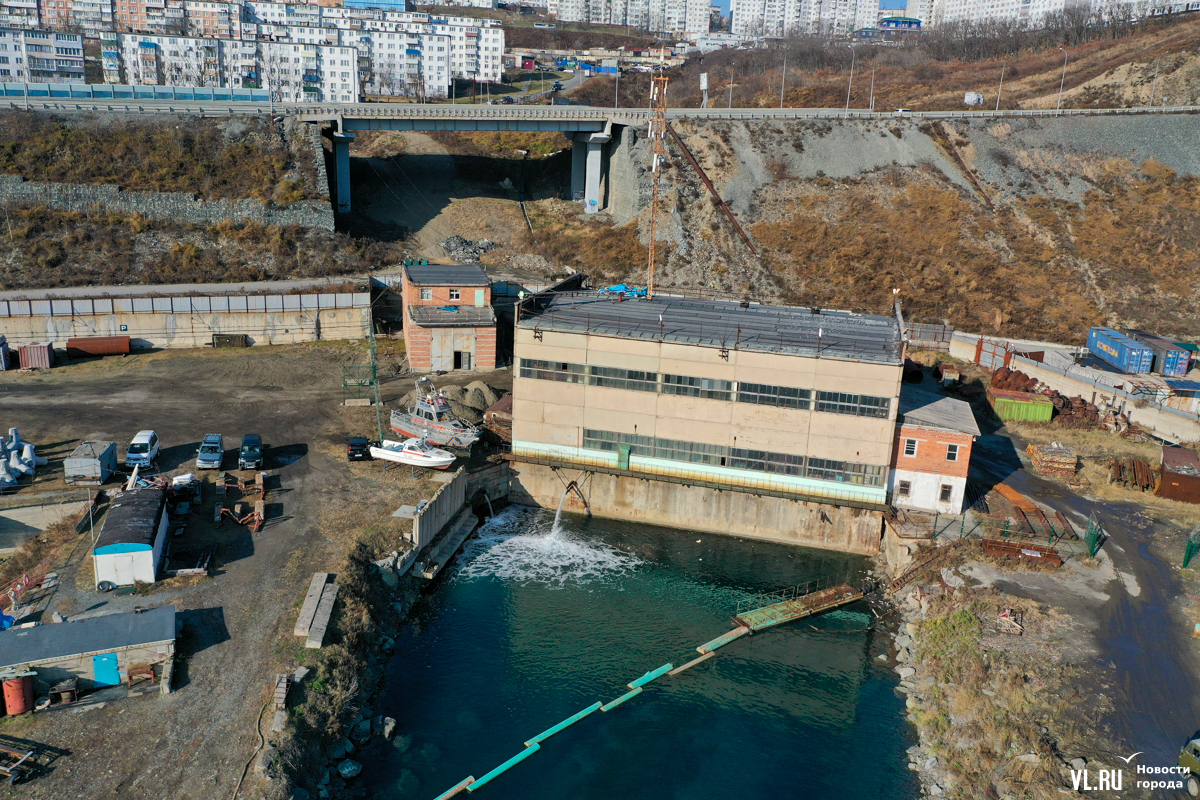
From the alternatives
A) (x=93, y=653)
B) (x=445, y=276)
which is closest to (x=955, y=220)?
(x=445, y=276)

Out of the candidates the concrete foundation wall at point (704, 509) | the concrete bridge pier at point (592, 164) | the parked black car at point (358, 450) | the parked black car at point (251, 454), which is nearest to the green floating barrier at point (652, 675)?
the concrete foundation wall at point (704, 509)

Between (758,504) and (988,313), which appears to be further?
(988,313)

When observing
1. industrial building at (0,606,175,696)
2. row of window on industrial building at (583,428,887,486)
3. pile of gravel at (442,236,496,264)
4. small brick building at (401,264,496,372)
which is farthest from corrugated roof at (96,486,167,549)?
pile of gravel at (442,236,496,264)

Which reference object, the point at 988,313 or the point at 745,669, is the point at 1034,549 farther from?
the point at 988,313

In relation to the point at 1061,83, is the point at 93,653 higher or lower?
lower

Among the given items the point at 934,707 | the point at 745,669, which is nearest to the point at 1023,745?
the point at 934,707
